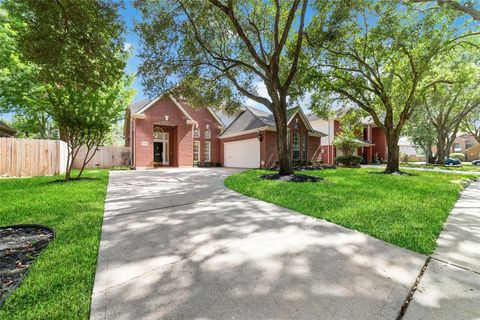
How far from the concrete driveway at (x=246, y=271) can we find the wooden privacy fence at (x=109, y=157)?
1777 centimetres

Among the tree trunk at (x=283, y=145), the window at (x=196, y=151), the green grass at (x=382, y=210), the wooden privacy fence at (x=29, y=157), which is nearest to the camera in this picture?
the green grass at (x=382, y=210)

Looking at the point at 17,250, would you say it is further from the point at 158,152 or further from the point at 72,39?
the point at 158,152

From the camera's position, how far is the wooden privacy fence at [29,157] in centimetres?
1039

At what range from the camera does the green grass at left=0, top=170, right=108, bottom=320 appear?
1.60m

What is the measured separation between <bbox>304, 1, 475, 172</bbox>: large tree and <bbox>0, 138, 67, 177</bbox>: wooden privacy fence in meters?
13.3

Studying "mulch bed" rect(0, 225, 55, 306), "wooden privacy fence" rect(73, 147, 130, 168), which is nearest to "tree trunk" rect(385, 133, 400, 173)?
"mulch bed" rect(0, 225, 55, 306)

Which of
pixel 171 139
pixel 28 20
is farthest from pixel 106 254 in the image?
pixel 171 139

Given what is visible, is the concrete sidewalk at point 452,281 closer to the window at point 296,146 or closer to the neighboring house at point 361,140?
the window at point 296,146

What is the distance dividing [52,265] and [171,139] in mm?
17974

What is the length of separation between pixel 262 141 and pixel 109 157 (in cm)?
1291

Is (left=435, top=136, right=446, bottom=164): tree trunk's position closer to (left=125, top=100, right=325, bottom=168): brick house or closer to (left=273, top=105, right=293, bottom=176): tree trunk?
(left=125, top=100, right=325, bottom=168): brick house

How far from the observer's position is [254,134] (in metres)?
17.7

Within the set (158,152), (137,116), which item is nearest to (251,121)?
(158,152)

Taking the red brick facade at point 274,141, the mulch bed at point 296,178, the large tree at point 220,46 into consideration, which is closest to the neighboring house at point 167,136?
the red brick facade at point 274,141
